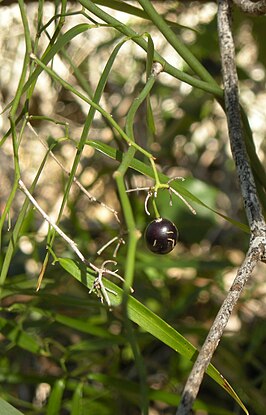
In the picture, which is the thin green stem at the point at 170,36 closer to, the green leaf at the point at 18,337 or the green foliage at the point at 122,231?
the green foliage at the point at 122,231

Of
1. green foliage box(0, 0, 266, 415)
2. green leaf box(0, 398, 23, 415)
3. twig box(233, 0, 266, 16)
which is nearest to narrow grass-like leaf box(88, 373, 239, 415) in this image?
green foliage box(0, 0, 266, 415)

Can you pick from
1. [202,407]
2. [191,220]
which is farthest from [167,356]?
[202,407]

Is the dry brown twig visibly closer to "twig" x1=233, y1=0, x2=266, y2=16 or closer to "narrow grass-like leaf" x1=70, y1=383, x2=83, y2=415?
"twig" x1=233, y1=0, x2=266, y2=16

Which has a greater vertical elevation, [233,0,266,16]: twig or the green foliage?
[233,0,266,16]: twig

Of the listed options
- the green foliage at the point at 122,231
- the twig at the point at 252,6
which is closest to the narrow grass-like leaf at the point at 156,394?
the green foliage at the point at 122,231

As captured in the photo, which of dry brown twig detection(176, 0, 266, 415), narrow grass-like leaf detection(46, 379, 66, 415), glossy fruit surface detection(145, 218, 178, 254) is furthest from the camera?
narrow grass-like leaf detection(46, 379, 66, 415)

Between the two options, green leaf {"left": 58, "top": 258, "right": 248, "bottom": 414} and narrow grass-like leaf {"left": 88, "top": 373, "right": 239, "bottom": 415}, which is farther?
narrow grass-like leaf {"left": 88, "top": 373, "right": 239, "bottom": 415}

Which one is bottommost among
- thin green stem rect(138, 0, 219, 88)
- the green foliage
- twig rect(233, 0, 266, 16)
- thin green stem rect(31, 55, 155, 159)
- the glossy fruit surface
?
the green foliage
